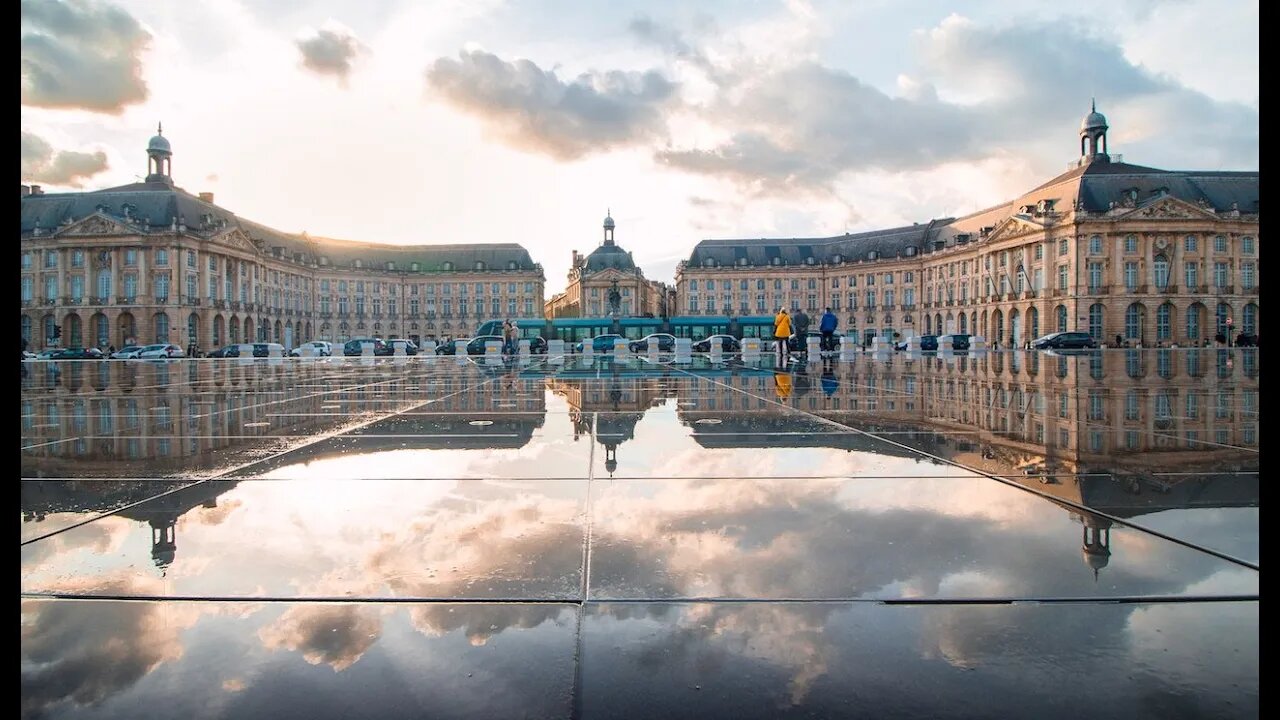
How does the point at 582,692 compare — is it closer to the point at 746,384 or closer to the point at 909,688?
the point at 909,688

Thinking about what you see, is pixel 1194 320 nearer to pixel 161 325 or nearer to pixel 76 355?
pixel 76 355

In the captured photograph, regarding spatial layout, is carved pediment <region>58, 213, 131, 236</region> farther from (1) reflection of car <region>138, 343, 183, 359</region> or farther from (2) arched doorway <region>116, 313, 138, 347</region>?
(1) reflection of car <region>138, 343, 183, 359</region>

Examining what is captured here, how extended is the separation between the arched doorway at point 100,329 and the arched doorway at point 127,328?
1063mm

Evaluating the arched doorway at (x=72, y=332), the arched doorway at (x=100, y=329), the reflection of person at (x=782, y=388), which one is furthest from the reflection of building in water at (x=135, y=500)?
the arched doorway at (x=72, y=332)

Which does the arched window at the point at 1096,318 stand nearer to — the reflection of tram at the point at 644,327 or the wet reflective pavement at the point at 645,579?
the reflection of tram at the point at 644,327

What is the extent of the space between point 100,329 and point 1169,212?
103 m

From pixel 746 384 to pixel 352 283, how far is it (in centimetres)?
9525

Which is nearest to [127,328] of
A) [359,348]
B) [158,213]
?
[158,213]

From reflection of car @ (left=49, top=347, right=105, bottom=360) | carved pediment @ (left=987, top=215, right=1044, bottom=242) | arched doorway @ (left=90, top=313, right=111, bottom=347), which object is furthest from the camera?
carved pediment @ (left=987, top=215, right=1044, bottom=242)

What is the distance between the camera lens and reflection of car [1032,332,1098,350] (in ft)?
159

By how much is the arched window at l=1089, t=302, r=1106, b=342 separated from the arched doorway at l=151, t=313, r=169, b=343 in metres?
88.4

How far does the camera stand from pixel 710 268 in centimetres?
9838

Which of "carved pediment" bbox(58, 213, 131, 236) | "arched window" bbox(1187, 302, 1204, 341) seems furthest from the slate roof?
"arched window" bbox(1187, 302, 1204, 341)

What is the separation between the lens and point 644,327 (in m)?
68.1
